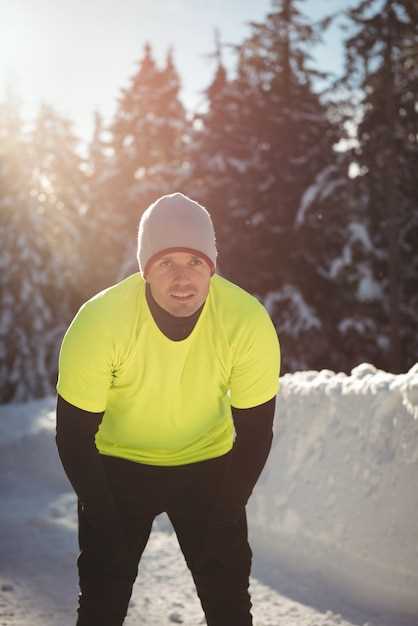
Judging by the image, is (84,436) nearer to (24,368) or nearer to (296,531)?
(296,531)

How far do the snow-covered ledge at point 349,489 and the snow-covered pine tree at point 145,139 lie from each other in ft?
56.4

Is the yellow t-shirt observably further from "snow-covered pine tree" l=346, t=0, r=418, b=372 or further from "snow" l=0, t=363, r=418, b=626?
"snow-covered pine tree" l=346, t=0, r=418, b=372

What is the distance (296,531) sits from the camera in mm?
5492

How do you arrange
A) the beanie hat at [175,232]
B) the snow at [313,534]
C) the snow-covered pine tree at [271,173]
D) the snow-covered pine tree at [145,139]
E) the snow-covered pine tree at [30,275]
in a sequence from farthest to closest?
the snow-covered pine tree at [145,139] → the snow-covered pine tree at [30,275] → the snow-covered pine tree at [271,173] → the snow at [313,534] → the beanie hat at [175,232]

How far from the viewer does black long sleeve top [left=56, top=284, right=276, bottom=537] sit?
2.59 meters

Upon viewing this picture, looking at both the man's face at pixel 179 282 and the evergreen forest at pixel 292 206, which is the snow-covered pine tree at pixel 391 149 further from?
the man's face at pixel 179 282

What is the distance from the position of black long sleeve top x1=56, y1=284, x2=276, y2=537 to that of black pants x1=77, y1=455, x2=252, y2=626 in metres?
0.09

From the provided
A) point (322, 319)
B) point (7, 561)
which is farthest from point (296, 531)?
point (322, 319)

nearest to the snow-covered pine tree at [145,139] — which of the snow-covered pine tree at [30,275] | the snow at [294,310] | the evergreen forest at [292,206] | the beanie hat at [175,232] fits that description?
the evergreen forest at [292,206]

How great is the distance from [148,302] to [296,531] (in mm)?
3528

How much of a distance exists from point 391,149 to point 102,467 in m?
15.3

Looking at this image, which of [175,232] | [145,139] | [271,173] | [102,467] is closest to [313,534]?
[102,467]

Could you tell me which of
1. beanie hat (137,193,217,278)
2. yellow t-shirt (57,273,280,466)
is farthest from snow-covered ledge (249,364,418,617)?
beanie hat (137,193,217,278)

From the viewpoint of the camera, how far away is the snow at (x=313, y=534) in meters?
4.36
